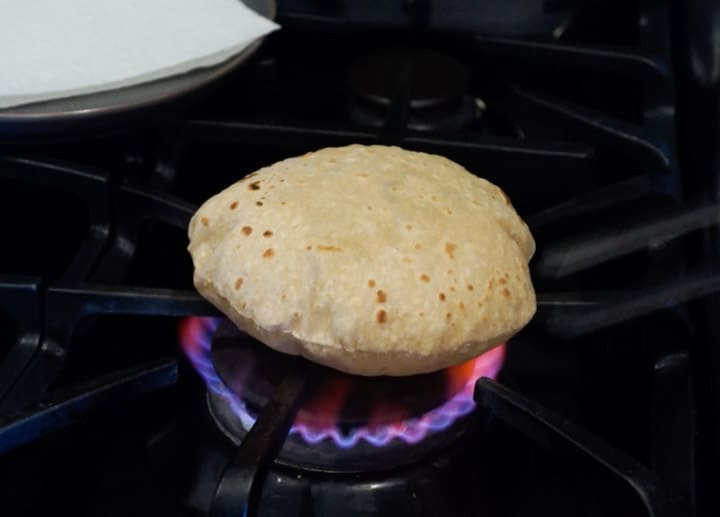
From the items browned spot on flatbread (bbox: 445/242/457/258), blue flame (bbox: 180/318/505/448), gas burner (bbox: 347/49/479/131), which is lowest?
blue flame (bbox: 180/318/505/448)

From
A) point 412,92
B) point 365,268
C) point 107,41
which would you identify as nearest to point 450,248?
point 365,268

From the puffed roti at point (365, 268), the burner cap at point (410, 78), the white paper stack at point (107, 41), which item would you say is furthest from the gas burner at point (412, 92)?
the puffed roti at point (365, 268)

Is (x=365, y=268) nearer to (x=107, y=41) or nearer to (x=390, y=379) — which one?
(x=390, y=379)

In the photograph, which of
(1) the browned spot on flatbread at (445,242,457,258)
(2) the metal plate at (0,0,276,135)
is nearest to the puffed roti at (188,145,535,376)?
(1) the browned spot on flatbread at (445,242,457,258)

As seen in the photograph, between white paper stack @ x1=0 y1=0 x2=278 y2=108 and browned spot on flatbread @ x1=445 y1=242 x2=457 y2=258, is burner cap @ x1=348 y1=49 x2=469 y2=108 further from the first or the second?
browned spot on flatbread @ x1=445 y1=242 x2=457 y2=258

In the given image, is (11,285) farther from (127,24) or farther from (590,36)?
(590,36)

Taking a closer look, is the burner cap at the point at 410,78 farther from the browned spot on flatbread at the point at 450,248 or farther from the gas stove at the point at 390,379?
the browned spot on flatbread at the point at 450,248
